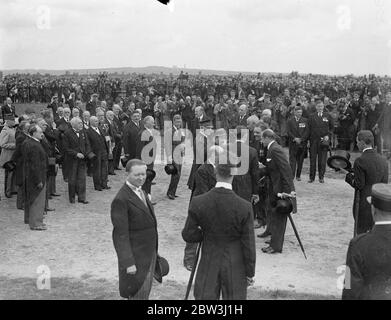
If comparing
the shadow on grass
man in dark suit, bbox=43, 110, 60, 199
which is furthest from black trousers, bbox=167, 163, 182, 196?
the shadow on grass

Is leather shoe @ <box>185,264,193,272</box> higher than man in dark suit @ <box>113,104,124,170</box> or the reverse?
the reverse

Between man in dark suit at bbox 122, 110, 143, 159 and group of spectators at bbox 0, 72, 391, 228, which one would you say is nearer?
group of spectators at bbox 0, 72, 391, 228

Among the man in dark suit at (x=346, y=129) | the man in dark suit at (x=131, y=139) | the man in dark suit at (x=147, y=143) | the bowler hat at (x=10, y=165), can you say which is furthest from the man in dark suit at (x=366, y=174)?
the man in dark suit at (x=346, y=129)

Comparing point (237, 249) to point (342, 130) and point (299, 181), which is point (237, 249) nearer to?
point (299, 181)

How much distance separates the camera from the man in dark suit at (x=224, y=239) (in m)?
4.65

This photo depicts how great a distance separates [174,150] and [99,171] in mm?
1955

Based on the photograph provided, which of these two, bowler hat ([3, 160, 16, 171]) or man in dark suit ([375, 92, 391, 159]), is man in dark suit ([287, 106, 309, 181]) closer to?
man in dark suit ([375, 92, 391, 159])

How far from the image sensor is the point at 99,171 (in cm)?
1178

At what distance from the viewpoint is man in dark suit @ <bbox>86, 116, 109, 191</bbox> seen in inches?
450

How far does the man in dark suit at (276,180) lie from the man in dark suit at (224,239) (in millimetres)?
2968

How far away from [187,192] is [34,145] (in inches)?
164

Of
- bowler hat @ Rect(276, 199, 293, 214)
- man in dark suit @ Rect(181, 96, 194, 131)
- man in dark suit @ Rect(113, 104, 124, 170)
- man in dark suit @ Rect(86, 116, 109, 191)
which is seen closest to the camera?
bowler hat @ Rect(276, 199, 293, 214)

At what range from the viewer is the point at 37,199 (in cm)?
878

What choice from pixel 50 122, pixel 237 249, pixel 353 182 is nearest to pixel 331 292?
pixel 353 182
